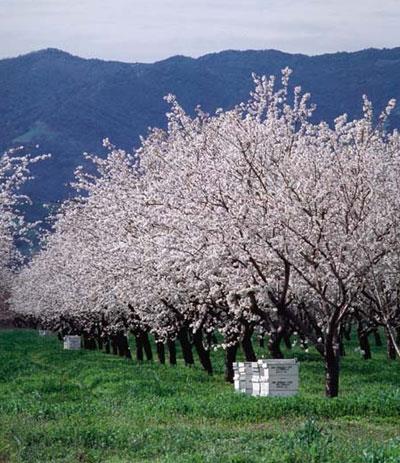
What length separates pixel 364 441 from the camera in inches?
627

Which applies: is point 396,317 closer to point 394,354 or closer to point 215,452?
point 394,354

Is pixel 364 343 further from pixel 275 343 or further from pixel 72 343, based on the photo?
pixel 72 343

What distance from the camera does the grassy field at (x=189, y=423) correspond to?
14664 millimetres

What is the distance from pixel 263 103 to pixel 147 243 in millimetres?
5309

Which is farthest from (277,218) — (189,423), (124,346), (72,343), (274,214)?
(72,343)

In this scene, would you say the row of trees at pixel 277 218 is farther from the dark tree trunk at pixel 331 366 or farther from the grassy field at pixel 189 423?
the grassy field at pixel 189 423

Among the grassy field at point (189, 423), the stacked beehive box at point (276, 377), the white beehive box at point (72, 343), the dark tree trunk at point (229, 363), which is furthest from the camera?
the white beehive box at point (72, 343)

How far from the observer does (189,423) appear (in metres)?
20.1

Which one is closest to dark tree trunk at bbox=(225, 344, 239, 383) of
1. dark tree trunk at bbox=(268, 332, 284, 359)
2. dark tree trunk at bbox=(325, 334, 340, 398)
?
dark tree trunk at bbox=(268, 332, 284, 359)

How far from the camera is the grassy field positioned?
14664 mm

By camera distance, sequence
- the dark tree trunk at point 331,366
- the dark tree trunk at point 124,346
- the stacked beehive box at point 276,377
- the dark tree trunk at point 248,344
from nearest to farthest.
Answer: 1. the dark tree trunk at point 331,366
2. the stacked beehive box at point 276,377
3. the dark tree trunk at point 248,344
4. the dark tree trunk at point 124,346

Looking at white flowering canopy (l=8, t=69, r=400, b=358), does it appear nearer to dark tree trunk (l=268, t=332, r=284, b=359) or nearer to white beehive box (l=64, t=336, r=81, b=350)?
dark tree trunk (l=268, t=332, r=284, b=359)

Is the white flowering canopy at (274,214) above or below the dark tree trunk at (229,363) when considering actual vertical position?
above

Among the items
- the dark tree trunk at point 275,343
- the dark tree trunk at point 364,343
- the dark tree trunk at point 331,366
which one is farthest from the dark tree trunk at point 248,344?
the dark tree trunk at point 364,343
